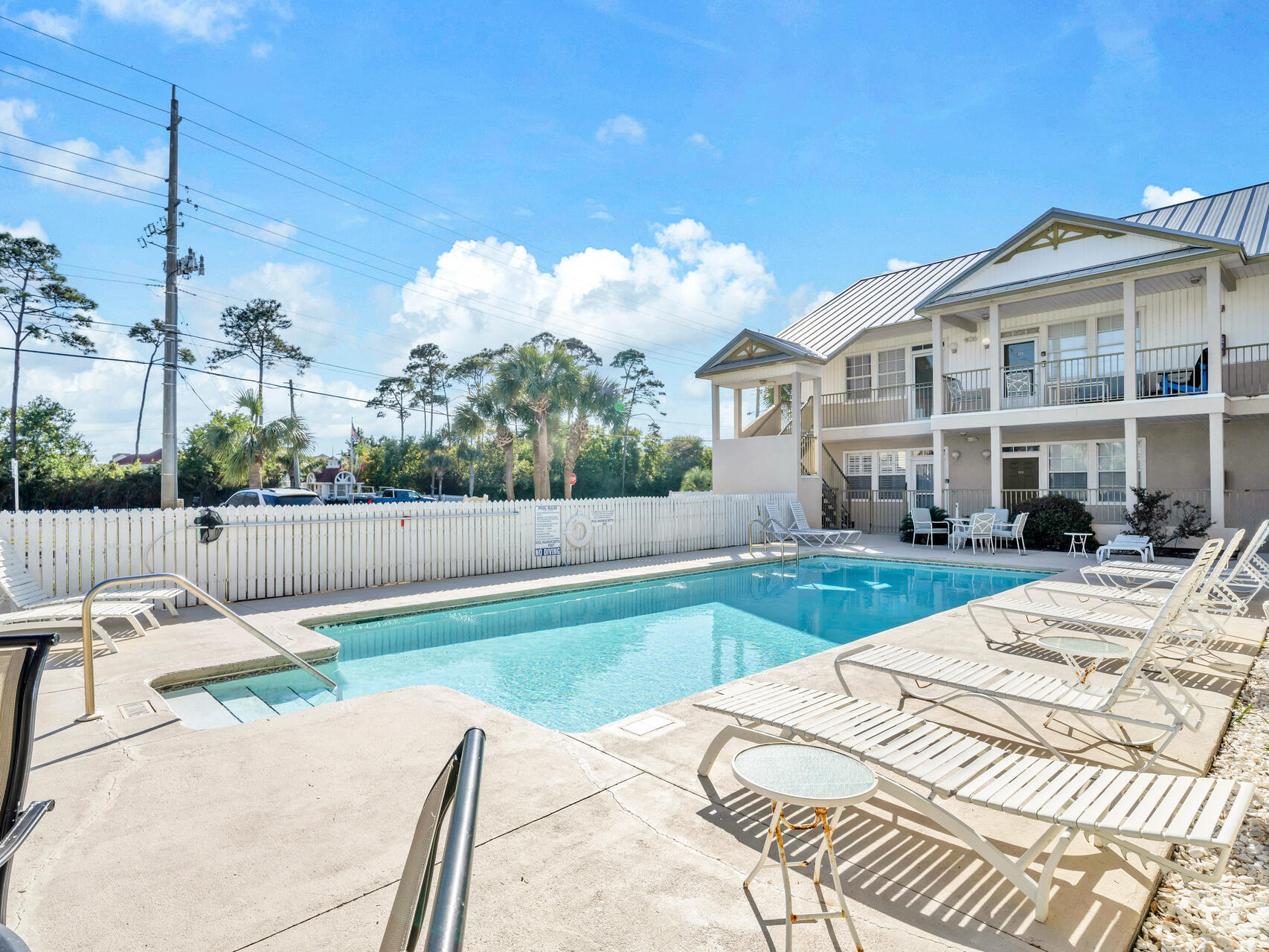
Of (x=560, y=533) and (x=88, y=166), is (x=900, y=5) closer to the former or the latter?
(x=560, y=533)

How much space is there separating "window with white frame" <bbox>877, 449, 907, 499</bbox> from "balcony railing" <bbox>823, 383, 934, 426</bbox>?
1.43 m

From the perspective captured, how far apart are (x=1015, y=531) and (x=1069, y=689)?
1246 centimetres

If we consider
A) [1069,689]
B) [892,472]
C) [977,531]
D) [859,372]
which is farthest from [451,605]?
[859,372]

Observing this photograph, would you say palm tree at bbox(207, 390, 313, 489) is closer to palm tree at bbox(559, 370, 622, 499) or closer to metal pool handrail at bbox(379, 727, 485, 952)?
palm tree at bbox(559, 370, 622, 499)

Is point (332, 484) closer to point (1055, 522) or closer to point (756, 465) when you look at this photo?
point (756, 465)

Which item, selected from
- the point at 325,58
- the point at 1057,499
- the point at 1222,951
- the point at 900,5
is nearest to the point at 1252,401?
the point at 1057,499

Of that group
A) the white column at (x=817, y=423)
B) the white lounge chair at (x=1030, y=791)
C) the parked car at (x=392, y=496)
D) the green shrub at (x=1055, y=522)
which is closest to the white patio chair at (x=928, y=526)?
the green shrub at (x=1055, y=522)

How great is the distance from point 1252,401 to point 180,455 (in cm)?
4098

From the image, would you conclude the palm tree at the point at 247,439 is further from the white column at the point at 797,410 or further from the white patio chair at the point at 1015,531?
the white patio chair at the point at 1015,531

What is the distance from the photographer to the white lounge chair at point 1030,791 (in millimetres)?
2064

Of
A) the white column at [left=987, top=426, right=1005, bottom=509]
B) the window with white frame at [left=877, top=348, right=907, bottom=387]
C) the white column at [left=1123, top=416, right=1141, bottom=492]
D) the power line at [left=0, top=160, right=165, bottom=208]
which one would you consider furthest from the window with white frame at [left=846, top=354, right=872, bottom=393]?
the power line at [left=0, top=160, right=165, bottom=208]

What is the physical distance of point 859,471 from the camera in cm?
2144

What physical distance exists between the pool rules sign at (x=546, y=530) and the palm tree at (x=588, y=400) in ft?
55.6

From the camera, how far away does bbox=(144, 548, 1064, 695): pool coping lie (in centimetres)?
549
